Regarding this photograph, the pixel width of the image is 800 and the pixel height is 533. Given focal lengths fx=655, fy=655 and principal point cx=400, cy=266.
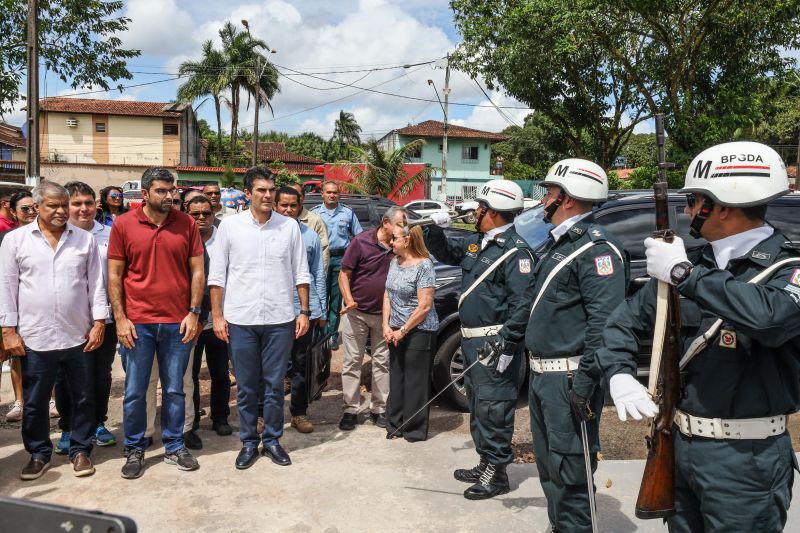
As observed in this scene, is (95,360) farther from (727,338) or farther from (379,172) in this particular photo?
(379,172)

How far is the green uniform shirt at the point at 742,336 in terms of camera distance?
2.02m

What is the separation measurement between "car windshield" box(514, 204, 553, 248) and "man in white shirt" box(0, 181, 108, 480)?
3.76m

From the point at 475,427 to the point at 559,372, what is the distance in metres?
1.23

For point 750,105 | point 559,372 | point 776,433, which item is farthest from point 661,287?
point 750,105

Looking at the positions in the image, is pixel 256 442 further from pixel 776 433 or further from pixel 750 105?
pixel 750 105

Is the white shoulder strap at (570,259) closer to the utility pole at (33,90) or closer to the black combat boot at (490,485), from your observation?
the black combat boot at (490,485)

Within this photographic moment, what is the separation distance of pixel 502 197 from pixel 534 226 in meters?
2.07

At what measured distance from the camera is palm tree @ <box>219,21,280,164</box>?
131 ft

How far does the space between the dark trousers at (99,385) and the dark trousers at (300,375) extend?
4.67 ft

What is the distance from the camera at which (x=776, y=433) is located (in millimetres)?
2240

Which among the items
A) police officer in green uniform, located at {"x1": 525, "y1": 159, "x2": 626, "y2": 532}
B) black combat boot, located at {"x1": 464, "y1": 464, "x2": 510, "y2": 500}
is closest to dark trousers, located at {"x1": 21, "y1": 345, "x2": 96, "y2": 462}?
black combat boot, located at {"x1": 464, "y1": 464, "x2": 510, "y2": 500}

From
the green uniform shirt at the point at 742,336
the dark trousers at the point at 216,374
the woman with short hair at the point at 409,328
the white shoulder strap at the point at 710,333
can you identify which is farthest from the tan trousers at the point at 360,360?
the white shoulder strap at the point at 710,333

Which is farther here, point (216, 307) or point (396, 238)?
point (396, 238)

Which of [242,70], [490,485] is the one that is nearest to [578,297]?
[490,485]
